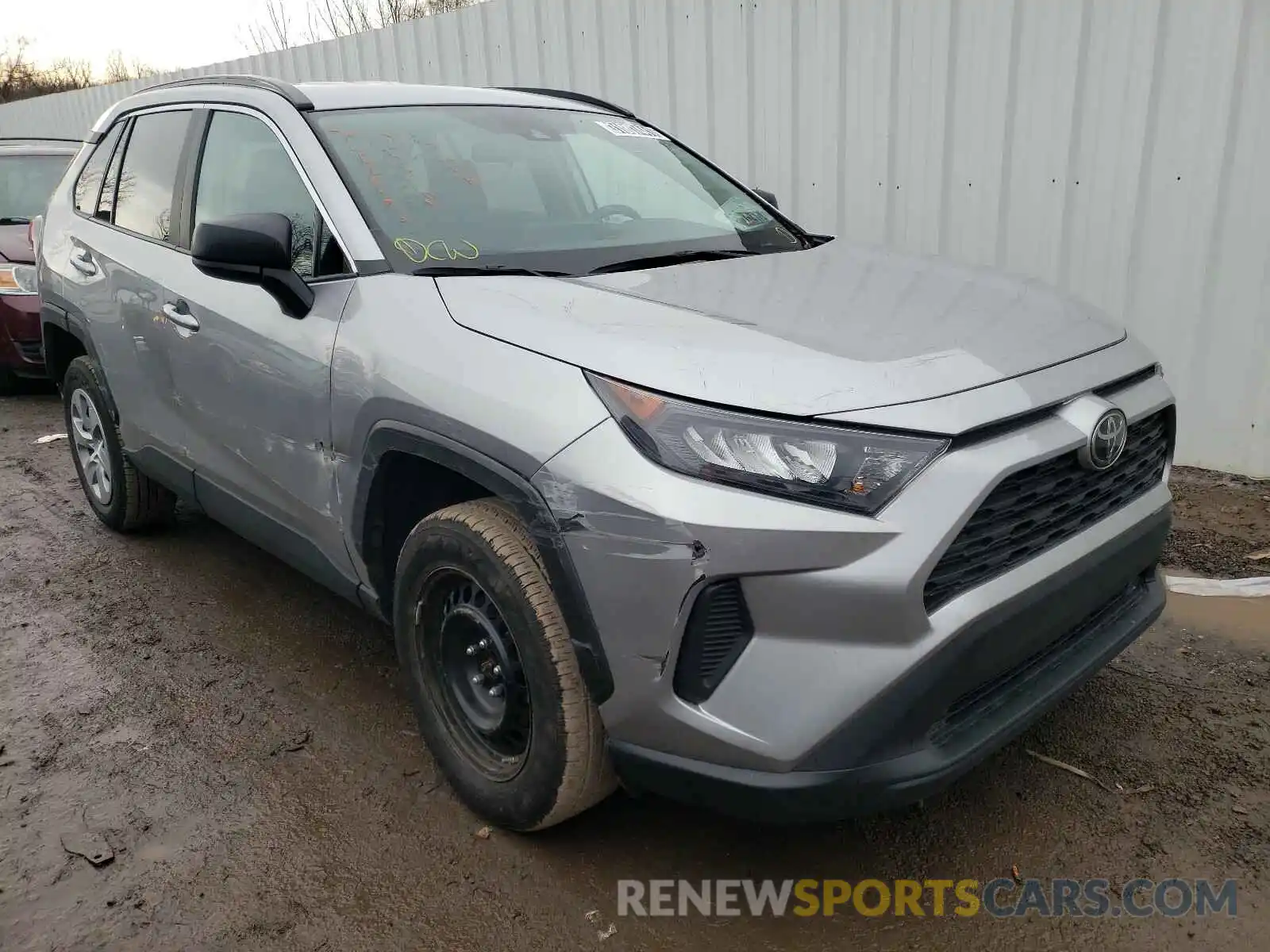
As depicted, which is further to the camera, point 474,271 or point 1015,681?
point 474,271

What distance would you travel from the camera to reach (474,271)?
2.50 metres

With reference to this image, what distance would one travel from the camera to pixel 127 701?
316cm

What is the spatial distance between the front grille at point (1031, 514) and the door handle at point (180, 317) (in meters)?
2.45

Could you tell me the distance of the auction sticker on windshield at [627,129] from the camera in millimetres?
3543

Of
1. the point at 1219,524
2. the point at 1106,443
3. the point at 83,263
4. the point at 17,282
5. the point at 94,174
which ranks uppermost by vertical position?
the point at 94,174

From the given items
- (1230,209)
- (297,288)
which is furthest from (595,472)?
(1230,209)

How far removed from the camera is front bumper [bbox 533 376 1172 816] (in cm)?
178

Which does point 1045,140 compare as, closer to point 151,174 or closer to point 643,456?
point 643,456

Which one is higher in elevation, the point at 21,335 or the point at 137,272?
the point at 137,272

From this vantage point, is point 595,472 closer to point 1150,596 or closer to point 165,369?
point 1150,596

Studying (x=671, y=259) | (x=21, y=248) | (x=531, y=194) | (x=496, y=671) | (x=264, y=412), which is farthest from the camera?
(x=21, y=248)

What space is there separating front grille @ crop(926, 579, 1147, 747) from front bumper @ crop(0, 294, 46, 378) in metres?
6.81

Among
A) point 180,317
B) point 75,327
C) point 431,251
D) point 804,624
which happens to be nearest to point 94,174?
point 75,327

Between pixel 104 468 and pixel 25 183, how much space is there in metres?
4.66
